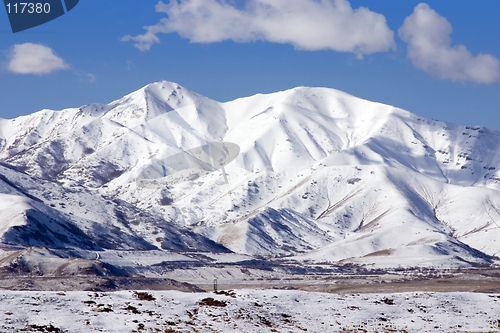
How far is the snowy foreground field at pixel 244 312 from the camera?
45531 mm

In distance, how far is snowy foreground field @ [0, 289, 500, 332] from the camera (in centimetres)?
4553

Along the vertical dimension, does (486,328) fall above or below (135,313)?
below

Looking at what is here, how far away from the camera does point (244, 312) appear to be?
5284 centimetres

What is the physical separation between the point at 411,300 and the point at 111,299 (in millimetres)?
26439

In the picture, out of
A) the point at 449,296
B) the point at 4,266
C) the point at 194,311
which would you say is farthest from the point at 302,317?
the point at 4,266

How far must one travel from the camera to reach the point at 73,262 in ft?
480

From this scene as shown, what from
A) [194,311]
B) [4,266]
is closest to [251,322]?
[194,311]

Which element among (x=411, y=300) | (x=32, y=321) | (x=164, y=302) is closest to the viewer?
(x=32, y=321)

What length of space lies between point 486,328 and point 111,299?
93.2 feet

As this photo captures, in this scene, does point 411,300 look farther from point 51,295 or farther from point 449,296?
point 51,295

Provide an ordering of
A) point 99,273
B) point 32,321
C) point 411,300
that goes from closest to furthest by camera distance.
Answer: point 32,321, point 411,300, point 99,273

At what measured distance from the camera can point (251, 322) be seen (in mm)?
51062

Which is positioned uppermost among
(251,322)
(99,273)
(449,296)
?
(251,322)

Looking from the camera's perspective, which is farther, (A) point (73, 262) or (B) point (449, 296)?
(A) point (73, 262)
